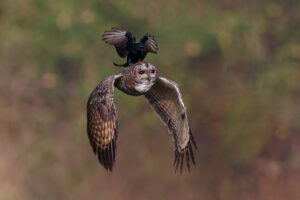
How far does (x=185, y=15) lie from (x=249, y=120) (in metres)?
3.20

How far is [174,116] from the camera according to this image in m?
7.05

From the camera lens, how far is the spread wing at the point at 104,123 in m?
5.91

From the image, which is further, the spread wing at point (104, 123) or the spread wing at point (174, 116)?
the spread wing at point (174, 116)

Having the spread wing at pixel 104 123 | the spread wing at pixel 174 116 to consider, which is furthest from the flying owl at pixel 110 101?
the spread wing at pixel 174 116

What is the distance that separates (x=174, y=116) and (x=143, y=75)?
4.55ft

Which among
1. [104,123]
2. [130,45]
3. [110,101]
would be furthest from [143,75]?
[104,123]

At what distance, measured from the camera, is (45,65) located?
51.0 feet

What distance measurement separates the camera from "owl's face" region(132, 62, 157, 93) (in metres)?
5.76

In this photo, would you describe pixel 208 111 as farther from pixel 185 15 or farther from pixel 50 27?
pixel 50 27

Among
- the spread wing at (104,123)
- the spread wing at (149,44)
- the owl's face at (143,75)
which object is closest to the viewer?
the owl's face at (143,75)

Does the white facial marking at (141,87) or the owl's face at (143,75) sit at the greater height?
the owl's face at (143,75)

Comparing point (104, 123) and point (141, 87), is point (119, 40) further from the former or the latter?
point (104, 123)

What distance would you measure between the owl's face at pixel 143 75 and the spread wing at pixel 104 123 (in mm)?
279

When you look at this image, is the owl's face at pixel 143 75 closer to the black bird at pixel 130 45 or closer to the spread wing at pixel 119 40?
the black bird at pixel 130 45
